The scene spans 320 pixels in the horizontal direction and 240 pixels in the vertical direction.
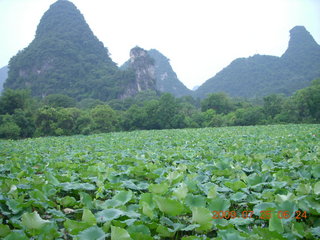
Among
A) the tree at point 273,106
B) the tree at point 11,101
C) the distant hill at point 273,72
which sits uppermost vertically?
the distant hill at point 273,72

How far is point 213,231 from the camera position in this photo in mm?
1486

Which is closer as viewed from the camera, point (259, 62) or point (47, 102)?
point (47, 102)

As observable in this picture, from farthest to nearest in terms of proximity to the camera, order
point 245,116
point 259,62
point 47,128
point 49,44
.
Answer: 1. point 259,62
2. point 49,44
3. point 245,116
4. point 47,128

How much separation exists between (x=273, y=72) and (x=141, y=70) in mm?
47674

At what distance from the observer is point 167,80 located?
4806 inches

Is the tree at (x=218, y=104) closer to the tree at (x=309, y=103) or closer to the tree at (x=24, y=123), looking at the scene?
the tree at (x=309, y=103)

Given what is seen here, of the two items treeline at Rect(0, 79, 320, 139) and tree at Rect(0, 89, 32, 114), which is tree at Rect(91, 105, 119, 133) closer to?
treeline at Rect(0, 79, 320, 139)

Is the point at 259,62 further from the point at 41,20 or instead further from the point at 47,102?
the point at 41,20

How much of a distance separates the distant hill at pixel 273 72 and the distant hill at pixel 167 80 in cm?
1939

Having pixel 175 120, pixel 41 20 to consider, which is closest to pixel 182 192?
pixel 175 120

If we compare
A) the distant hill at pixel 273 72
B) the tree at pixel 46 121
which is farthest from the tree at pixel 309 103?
the distant hill at pixel 273 72

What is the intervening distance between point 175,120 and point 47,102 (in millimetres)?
27854

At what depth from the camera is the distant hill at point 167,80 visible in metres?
118

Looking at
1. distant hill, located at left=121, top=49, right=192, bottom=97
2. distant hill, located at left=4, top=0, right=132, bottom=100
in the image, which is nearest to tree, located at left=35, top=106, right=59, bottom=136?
distant hill, located at left=4, top=0, right=132, bottom=100
